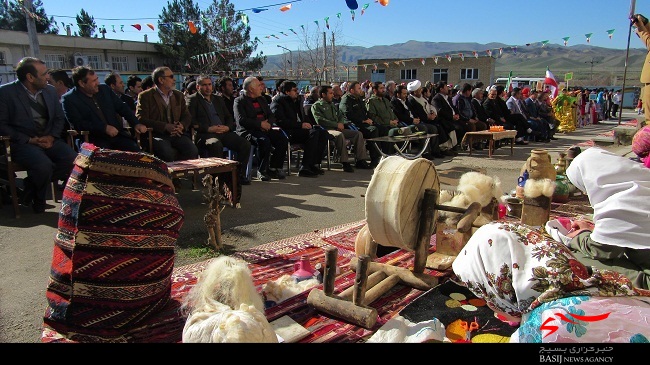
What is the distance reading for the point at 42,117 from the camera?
5516mm

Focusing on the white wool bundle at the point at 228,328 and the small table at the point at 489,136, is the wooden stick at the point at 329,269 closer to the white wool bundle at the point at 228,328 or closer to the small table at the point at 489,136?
the white wool bundle at the point at 228,328

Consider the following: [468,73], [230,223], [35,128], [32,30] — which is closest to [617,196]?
[230,223]

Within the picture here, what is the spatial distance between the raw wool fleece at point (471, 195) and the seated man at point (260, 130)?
13.0 ft

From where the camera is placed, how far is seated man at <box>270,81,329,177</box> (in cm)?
770

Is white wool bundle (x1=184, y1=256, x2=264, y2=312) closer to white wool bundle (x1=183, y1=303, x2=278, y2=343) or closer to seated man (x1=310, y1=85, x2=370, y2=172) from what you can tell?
white wool bundle (x1=183, y1=303, x2=278, y2=343)

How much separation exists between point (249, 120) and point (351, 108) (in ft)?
8.63

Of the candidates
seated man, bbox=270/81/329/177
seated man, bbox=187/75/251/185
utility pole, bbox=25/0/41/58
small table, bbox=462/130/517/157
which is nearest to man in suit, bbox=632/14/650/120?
small table, bbox=462/130/517/157

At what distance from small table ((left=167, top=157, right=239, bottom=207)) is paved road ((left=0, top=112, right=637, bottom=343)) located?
0.29 m

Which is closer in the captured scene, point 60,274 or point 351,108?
point 60,274

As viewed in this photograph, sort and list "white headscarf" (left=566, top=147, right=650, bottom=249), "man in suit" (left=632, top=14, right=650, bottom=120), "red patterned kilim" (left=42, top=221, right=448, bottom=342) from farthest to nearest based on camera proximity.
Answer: "man in suit" (left=632, top=14, right=650, bottom=120), "red patterned kilim" (left=42, top=221, right=448, bottom=342), "white headscarf" (left=566, top=147, right=650, bottom=249)
